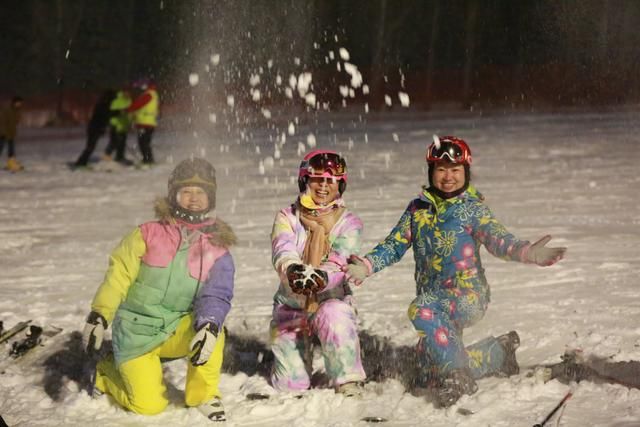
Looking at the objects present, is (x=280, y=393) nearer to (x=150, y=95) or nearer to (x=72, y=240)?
(x=72, y=240)

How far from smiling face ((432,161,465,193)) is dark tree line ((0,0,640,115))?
2704cm

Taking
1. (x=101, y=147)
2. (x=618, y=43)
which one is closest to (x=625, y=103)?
(x=618, y=43)

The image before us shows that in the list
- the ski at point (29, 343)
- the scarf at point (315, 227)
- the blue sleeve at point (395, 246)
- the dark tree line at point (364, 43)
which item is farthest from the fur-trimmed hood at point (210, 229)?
the dark tree line at point (364, 43)

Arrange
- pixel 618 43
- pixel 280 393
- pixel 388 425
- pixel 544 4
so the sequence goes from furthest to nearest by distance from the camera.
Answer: pixel 544 4
pixel 618 43
pixel 280 393
pixel 388 425

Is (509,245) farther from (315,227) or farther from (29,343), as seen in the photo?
(29,343)

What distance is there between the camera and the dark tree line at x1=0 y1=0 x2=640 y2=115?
34781mm

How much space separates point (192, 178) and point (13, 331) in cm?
192

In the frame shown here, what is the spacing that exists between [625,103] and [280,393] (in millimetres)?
25524

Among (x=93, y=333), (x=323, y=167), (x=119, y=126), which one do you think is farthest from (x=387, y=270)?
(x=119, y=126)

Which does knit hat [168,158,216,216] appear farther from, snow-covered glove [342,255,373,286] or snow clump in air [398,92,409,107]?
snow clump in air [398,92,409,107]

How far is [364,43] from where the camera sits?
40.4m

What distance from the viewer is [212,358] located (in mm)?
4590

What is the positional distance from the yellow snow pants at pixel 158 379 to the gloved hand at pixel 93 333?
0.85 ft

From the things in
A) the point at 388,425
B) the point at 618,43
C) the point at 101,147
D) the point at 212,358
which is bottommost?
the point at 388,425
